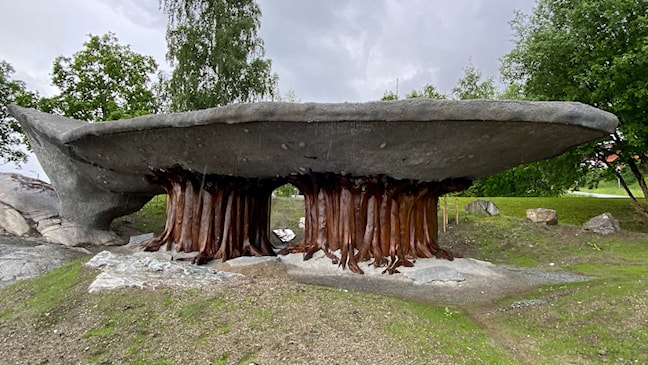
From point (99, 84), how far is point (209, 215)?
1711cm

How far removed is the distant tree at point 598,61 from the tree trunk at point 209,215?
1073 centimetres

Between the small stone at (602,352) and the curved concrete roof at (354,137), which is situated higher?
the curved concrete roof at (354,137)

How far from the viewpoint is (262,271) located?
5.93 m

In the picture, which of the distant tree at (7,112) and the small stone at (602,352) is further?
the distant tree at (7,112)

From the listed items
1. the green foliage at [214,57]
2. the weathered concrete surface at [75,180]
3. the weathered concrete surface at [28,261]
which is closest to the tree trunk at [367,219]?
the weathered concrete surface at [28,261]

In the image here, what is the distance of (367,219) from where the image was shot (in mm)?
6863

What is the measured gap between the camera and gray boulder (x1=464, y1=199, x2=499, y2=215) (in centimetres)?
1536

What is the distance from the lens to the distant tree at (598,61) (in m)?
12.5

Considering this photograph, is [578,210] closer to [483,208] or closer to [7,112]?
[483,208]

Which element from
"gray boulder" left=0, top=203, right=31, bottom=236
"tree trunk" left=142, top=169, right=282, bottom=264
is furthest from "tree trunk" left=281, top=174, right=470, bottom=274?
"gray boulder" left=0, top=203, right=31, bottom=236

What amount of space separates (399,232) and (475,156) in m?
1.73

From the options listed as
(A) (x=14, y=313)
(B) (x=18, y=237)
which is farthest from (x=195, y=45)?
(A) (x=14, y=313)

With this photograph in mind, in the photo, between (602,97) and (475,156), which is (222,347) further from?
(602,97)

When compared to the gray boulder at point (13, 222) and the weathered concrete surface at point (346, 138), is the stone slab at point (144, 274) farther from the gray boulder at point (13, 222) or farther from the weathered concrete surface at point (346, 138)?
the gray boulder at point (13, 222)
